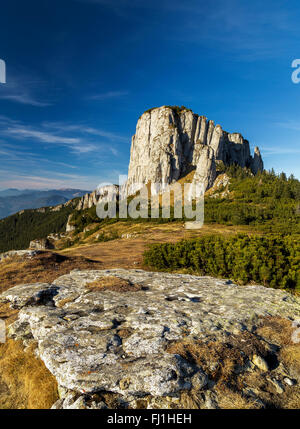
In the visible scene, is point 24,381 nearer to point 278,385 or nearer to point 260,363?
point 260,363

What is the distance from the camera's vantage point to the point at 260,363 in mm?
5383

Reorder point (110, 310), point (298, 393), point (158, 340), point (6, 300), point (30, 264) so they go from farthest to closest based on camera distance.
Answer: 1. point (30, 264)
2. point (6, 300)
3. point (110, 310)
4. point (158, 340)
5. point (298, 393)

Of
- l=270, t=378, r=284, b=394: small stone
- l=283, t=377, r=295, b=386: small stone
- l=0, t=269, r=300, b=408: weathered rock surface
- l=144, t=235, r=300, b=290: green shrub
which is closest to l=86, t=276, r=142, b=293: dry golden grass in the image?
l=0, t=269, r=300, b=408: weathered rock surface

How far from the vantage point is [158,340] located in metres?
5.76

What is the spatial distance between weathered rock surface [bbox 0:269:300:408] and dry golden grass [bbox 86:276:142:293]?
1.15ft

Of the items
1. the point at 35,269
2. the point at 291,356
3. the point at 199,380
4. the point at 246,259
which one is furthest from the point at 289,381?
the point at 35,269

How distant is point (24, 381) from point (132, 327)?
2.87 meters

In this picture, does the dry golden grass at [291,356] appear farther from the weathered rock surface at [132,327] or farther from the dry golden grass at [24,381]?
the dry golden grass at [24,381]

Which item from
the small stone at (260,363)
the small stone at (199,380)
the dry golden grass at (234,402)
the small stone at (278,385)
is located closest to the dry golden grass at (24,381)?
the small stone at (199,380)

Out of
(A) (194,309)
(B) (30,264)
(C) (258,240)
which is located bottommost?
(B) (30,264)

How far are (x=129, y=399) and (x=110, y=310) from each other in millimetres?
3471

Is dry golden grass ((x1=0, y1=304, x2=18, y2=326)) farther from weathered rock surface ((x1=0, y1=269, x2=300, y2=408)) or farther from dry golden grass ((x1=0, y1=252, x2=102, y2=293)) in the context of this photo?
dry golden grass ((x1=0, y1=252, x2=102, y2=293))
